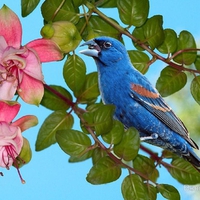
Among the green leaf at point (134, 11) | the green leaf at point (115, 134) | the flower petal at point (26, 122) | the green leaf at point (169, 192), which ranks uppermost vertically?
the green leaf at point (134, 11)

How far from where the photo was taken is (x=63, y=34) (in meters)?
0.63

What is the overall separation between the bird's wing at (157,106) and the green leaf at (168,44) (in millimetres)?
66

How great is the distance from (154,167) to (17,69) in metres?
0.23

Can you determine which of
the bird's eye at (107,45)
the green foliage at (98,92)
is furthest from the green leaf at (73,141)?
the bird's eye at (107,45)

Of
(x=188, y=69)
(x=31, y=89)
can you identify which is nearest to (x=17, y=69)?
(x=31, y=89)

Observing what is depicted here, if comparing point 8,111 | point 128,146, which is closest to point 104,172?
point 128,146

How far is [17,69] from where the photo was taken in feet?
1.95

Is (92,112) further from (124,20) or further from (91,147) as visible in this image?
(124,20)

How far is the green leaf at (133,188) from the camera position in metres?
0.66

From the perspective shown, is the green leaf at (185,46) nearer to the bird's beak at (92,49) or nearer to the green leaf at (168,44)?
the green leaf at (168,44)

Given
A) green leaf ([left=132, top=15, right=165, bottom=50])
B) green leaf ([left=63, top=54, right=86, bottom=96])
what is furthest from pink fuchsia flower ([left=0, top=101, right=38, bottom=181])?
green leaf ([left=132, top=15, right=165, bottom=50])

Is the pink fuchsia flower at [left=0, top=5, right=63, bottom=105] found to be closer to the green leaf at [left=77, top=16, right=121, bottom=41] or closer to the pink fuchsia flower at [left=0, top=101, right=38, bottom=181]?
the pink fuchsia flower at [left=0, top=101, right=38, bottom=181]

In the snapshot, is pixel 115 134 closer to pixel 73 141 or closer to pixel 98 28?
pixel 73 141

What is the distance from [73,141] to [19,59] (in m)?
0.12
